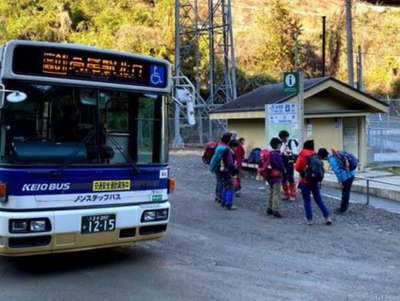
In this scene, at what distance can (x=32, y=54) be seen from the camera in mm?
6867

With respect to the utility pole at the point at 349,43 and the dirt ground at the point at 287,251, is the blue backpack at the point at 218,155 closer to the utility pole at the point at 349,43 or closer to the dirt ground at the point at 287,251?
the dirt ground at the point at 287,251

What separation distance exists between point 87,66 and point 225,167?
5958 mm

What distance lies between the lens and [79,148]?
23.3 feet

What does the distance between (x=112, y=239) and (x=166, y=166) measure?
1.33m

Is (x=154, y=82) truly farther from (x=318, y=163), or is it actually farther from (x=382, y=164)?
(x=382, y=164)

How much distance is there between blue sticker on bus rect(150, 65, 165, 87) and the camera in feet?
26.2

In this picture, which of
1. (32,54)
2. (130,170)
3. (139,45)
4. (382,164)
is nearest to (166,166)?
(130,170)

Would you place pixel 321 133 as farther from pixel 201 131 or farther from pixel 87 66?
pixel 201 131

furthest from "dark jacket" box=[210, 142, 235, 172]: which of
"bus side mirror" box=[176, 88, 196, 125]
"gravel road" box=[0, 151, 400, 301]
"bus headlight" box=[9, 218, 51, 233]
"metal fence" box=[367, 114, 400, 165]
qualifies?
"metal fence" box=[367, 114, 400, 165]

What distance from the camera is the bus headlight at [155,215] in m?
7.63

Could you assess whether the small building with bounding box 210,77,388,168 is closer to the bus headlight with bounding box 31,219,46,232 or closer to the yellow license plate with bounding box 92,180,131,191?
the yellow license plate with bounding box 92,180,131,191

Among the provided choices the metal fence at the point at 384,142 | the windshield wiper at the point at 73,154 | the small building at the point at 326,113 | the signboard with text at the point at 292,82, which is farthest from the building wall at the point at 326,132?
the windshield wiper at the point at 73,154

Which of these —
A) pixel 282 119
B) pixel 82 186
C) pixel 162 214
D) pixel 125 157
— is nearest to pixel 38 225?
pixel 82 186

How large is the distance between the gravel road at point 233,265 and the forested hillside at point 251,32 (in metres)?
Answer: 35.2
